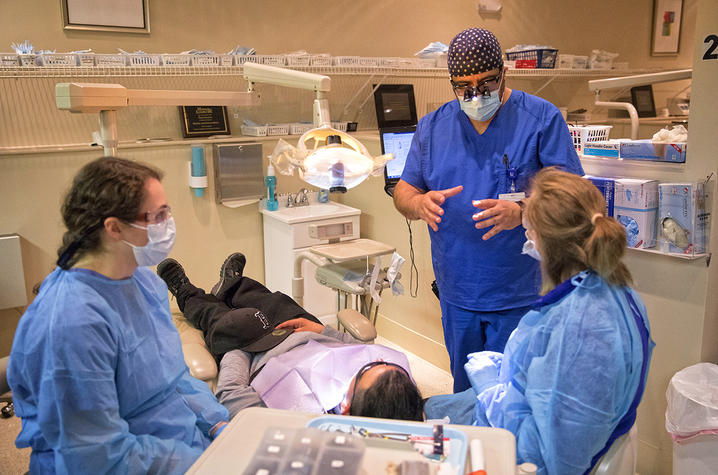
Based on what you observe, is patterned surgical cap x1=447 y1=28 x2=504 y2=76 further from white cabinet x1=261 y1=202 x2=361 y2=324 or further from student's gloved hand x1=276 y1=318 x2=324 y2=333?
white cabinet x1=261 y1=202 x2=361 y2=324

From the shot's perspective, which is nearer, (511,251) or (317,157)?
(317,157)

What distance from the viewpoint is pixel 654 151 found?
7.15ft

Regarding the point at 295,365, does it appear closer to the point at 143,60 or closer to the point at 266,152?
the point at 143,60

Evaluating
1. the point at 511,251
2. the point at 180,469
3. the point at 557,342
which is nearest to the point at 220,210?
the point at 511,251

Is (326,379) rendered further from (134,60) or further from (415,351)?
(134,60)

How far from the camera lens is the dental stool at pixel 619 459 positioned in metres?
1.29

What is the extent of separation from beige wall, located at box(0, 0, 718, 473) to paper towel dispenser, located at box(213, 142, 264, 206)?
0.29 ft

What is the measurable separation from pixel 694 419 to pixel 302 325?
1.45 metres

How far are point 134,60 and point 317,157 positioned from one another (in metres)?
1.91

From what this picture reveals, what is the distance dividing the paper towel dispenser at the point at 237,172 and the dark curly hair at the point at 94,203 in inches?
83.0

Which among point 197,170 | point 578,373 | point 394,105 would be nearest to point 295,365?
point 578,373

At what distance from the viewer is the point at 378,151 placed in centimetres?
346

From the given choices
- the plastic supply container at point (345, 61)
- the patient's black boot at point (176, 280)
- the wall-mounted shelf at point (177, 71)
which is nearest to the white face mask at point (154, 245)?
the patient's black boot at point (176, 280)

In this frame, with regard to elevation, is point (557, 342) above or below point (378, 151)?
below
